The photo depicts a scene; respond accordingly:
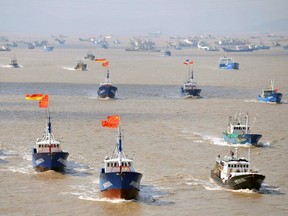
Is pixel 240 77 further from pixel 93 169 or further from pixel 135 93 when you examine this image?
pixel 93 169

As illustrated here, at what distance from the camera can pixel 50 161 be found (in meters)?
55.7

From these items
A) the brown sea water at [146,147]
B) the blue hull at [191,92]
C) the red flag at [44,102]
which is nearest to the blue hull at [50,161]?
the brown sea water at [146,147]

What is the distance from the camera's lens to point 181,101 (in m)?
105

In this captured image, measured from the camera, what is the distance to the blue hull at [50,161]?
55.7 m

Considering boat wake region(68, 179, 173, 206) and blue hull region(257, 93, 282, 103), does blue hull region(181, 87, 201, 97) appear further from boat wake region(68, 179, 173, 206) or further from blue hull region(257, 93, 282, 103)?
boat wake region(68, 179, 173, 206)

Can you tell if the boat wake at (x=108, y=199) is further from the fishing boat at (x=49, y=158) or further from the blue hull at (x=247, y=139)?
the blue hull at (x=247, y=139)

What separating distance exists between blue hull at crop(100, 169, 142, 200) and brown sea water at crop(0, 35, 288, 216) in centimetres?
52

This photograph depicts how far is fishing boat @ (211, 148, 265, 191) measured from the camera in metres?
50.1

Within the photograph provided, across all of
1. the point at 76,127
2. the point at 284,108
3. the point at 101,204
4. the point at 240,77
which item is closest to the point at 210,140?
the point at 76,127

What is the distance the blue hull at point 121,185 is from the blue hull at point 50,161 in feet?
26.5

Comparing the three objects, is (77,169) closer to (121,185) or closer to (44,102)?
(44,102)

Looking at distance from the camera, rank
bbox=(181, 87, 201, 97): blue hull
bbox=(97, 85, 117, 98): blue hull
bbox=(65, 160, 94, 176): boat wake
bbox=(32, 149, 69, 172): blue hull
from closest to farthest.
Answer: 1. bbox=(32, 149, 69, 172): blue hull
2. bbox=(65, 160, 94, 176): boat wake
3. bbox=(97, 85, 117, 98): blue hull
4. bbox=(181, 87, 201, 97): blue hull

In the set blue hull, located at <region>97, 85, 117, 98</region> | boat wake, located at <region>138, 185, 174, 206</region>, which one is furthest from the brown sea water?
blue hull, located at <region>97, 85, 117, 98</region>

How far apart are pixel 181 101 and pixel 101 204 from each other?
58525mm
